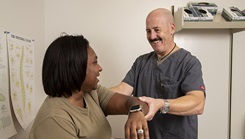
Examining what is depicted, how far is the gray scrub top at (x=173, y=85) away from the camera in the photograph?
119cm

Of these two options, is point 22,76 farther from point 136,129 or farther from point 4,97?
point 136,129

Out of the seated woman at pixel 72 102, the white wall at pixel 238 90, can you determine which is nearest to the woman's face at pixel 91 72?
the seated woman at pixel 72 102

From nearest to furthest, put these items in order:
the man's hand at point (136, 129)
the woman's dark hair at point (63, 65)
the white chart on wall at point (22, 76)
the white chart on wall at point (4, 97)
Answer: the man's hand at point (136, 129) < the woman's dark hair at point (63, 65) < the white chart on wall at point (4, 97) < the white chart on wall at point (22, 76)

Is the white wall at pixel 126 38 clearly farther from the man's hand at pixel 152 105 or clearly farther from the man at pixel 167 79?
the man's hand at pixel 152 105

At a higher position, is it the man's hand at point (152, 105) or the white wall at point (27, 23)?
the white wall at point (27, 23)

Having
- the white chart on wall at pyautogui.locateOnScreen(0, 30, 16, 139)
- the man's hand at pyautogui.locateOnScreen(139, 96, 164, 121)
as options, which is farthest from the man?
the white chart on wall at pyautogui.locateOnScreen(0, 30, 16, 139)

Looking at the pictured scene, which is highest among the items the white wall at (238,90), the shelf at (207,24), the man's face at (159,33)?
the shelf at (207,24)

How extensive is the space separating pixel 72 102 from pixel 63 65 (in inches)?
7.3

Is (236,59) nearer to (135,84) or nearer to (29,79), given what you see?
(135,84)

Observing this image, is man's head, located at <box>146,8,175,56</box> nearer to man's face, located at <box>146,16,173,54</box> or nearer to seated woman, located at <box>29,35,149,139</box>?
man's face, located at <box>146,16,173,54</box>

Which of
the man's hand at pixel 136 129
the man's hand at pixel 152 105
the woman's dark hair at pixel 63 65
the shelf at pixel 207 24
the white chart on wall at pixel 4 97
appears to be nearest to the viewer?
the man's hand at pixel 136 129

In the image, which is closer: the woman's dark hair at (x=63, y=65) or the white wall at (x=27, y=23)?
the woman's dark hair at (x=63, y=65)

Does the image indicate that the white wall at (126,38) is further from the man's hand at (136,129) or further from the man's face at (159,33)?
the man's hand at (136,129)

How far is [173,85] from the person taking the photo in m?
1.24
